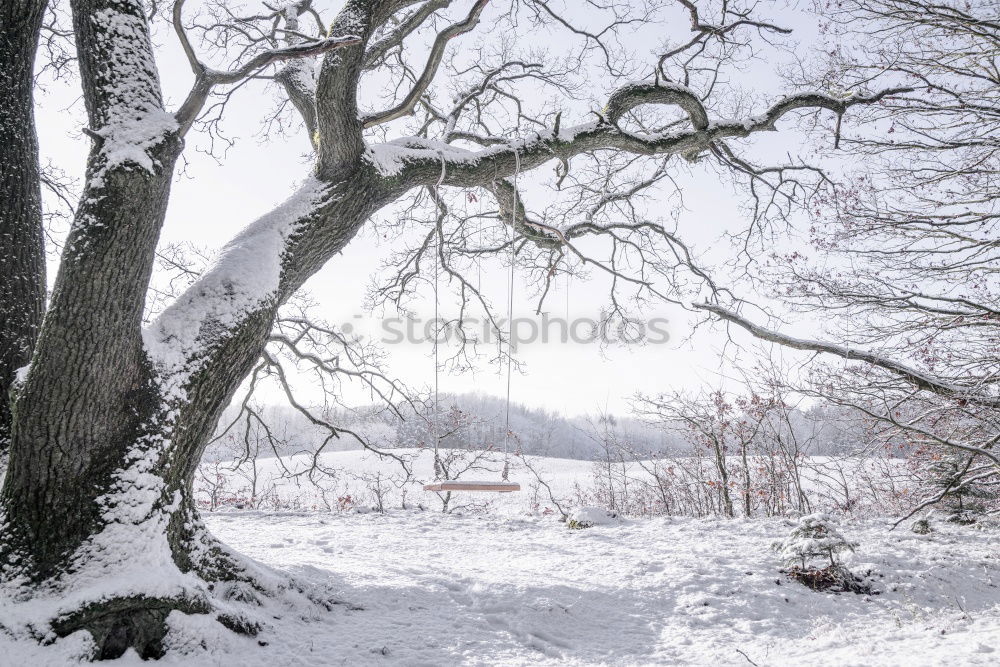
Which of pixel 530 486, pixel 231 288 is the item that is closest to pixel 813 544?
pixel 231 288

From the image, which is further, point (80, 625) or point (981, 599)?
point (981, 599)

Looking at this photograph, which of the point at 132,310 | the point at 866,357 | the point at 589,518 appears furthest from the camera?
the point at 589,518

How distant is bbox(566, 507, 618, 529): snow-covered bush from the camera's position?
275 inches

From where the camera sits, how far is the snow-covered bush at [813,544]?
4293 millimetres

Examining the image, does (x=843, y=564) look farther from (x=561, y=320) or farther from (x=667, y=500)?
(x=667, y=500)

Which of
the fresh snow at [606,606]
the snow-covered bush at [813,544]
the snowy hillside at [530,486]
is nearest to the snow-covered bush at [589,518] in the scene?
the fresh snow at [606,606]

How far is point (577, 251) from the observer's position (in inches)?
186

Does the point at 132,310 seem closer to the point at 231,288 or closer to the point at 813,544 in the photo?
the point at 231,288

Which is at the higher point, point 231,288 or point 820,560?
point 231,288

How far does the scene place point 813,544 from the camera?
4.29 m

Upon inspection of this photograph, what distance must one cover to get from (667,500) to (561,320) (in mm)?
5945

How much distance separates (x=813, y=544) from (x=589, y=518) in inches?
124

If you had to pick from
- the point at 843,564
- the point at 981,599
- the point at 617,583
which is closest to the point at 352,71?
the point at 617,583

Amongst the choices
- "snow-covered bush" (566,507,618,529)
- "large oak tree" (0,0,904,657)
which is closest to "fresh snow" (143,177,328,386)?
"large oak tree" (0,0,904,657)
